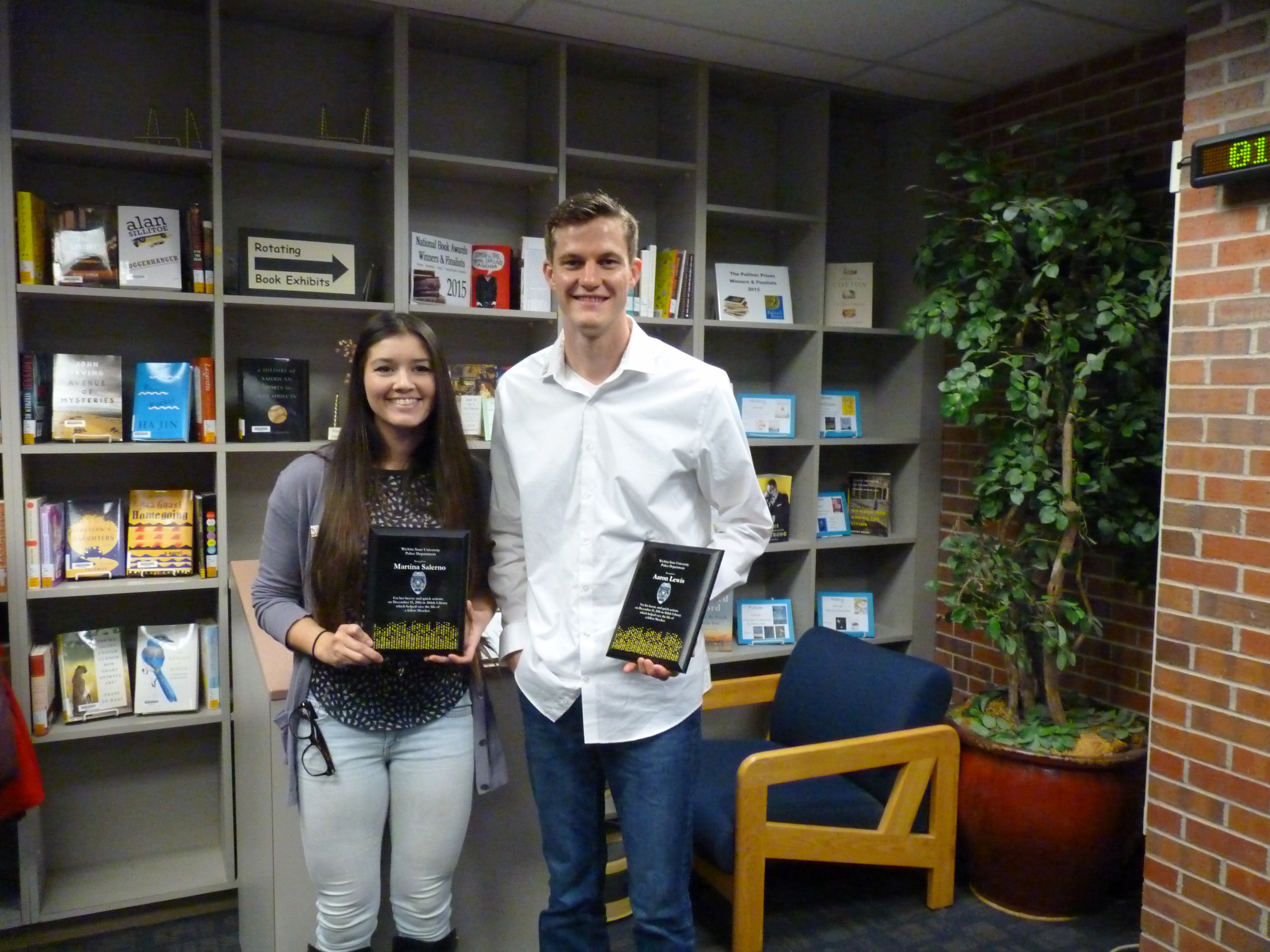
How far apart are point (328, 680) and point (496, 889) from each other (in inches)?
25.9

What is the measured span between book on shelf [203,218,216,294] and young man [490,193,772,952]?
1404 mm

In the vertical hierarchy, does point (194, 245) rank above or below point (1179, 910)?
above

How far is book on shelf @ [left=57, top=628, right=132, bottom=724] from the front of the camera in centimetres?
267

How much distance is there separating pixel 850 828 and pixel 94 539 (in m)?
2.25

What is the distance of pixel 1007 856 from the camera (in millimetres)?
2734

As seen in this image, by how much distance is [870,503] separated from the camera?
3.73 meters

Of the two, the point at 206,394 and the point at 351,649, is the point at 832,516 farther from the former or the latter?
the point at 351,649

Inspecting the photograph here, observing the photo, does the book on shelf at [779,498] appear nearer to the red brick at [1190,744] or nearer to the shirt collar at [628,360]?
the red brick at [1190,744]

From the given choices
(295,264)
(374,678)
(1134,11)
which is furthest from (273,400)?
(1134,11)

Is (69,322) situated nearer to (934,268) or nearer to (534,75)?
(534,75)

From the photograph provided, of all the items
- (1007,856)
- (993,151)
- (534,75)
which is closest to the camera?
(1007,856)

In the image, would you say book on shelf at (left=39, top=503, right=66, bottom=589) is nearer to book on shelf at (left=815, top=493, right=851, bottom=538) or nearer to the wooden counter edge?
the wooden counter edge

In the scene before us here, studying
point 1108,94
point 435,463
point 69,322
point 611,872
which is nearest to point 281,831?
point 435,463

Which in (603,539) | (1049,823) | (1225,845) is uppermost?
(603,539)
